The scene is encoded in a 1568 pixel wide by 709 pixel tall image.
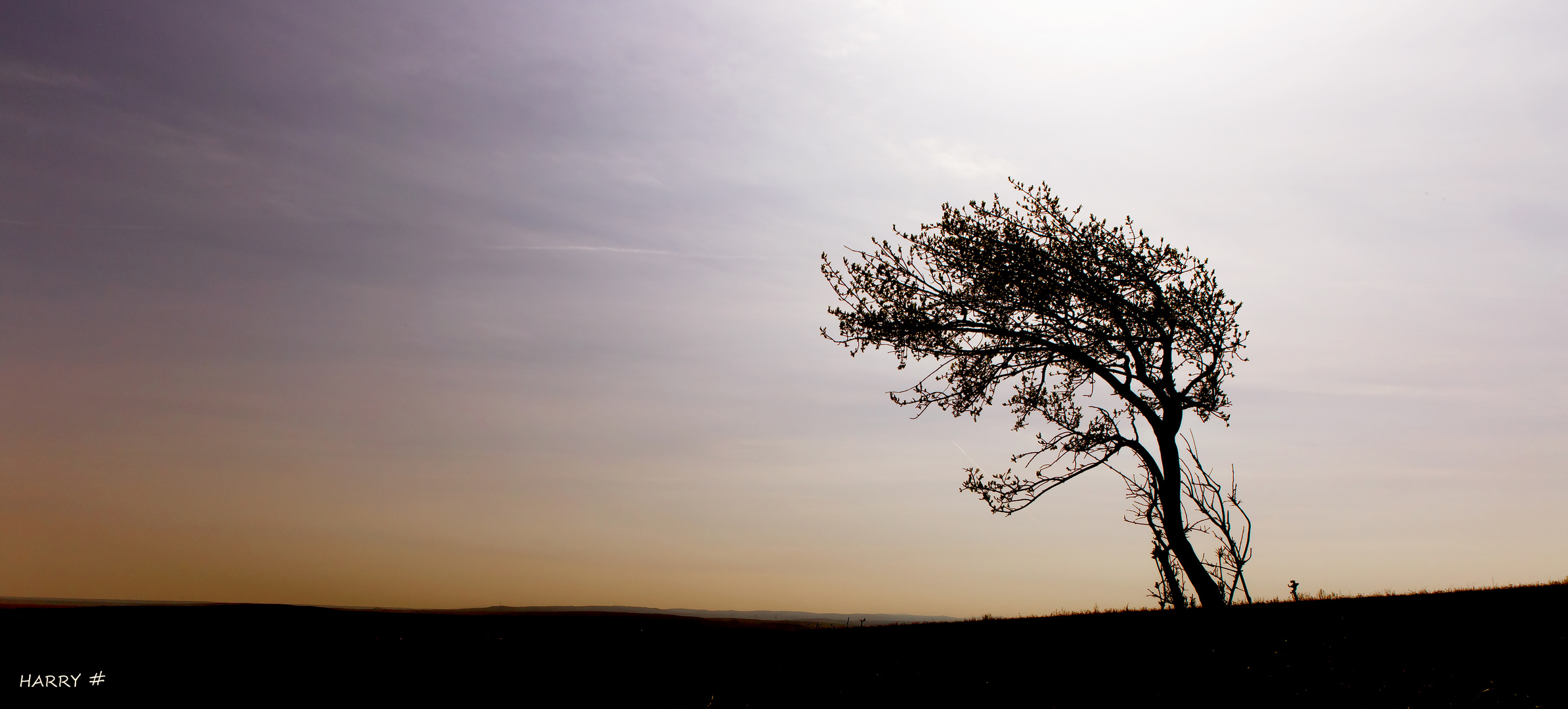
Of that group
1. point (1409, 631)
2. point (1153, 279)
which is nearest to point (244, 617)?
point (1409, 631)

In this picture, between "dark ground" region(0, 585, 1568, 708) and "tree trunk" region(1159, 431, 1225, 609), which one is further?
"tree trunk" region(1159, 431, 1225, 609)

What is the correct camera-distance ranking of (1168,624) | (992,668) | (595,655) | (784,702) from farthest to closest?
(1168,624) → (595,655) → (992,668) → (784,702)

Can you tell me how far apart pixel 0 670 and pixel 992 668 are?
11.3 meters

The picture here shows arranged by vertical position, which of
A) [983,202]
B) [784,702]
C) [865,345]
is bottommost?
[784,702]

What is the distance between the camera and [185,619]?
11781 mm

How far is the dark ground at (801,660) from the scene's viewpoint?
30.3 ft

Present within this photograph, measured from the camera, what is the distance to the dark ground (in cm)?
924

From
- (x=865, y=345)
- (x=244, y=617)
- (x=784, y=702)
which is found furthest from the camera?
(x=865, y=345)

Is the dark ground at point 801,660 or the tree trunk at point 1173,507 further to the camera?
the tree trunk at point 1173,507

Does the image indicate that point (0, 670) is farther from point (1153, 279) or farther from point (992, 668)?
point (1153, 279)

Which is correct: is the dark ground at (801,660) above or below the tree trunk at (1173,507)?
below

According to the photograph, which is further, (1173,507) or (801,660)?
(1173,507)

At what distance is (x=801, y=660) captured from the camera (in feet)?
37.0

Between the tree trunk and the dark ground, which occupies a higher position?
the tree trunk
